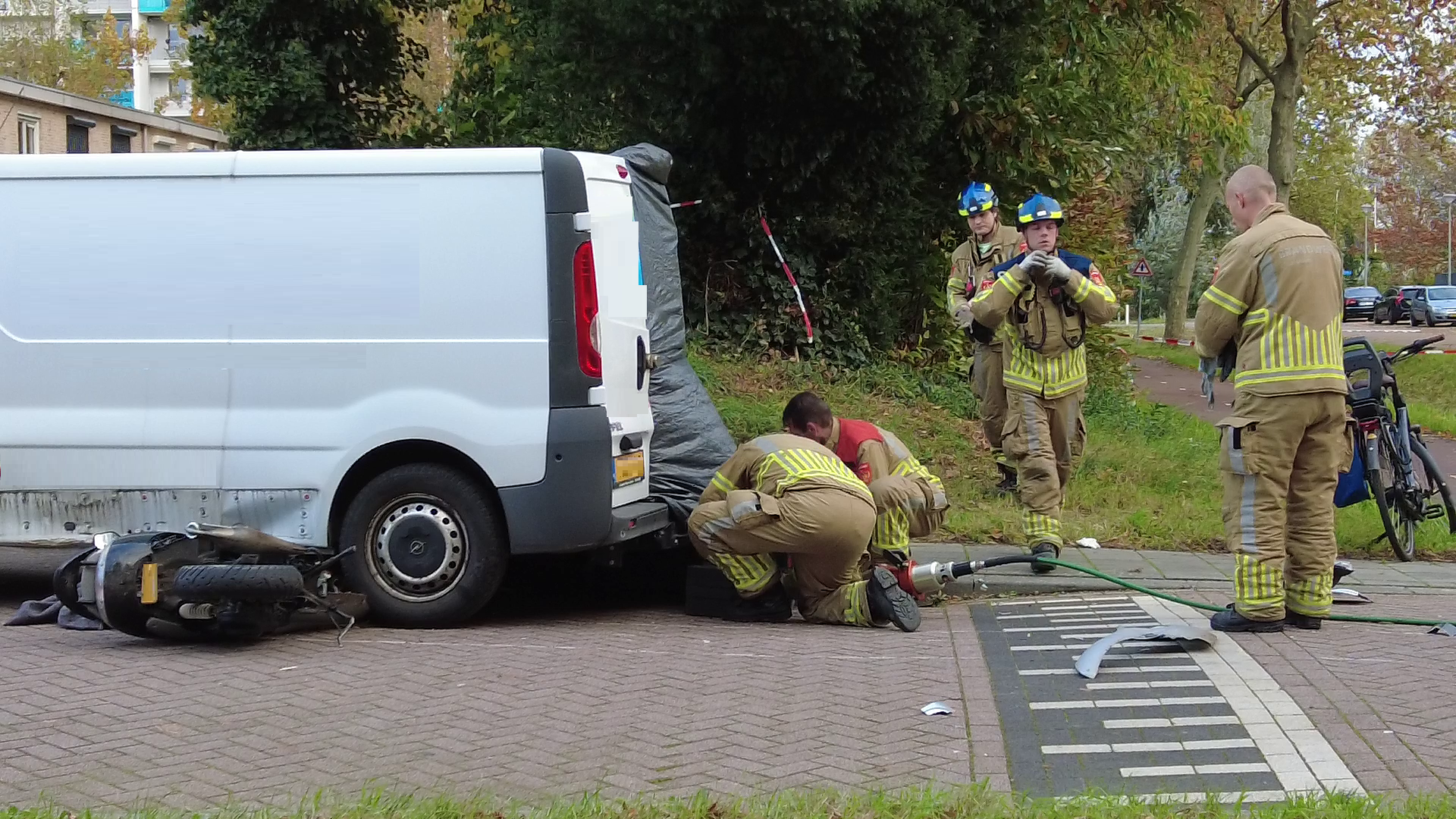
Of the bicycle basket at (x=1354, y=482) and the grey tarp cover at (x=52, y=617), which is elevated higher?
the bicycle basket at (x=1354, y=482)

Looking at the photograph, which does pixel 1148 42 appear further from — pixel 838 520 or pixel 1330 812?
pixel 1330 812

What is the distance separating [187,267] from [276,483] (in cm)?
102

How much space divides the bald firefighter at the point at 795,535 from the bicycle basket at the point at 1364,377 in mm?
3158

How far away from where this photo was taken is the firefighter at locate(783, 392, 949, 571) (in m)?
6.83

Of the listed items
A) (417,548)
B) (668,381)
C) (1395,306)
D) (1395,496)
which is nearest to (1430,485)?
(1395,496)

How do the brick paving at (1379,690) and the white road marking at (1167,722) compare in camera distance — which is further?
the white road marking at (1167,722)

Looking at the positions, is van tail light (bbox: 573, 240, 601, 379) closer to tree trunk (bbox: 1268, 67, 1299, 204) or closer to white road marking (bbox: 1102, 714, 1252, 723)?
white road marking (bbox: 1102, 714, 1252, 723)

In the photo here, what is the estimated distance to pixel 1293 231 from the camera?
20.1 ft

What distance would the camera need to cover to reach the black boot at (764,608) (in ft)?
22.3

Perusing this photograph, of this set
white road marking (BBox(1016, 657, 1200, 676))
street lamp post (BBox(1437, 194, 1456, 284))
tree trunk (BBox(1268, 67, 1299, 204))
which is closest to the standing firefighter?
white road marking (BBox(1016, 657, 1200, 676))

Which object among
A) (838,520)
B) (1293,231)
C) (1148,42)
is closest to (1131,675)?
(838,520)

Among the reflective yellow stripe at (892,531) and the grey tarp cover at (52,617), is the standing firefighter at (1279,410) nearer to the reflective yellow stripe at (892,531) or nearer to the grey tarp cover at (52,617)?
the reflective yellow stripe at (892,531)

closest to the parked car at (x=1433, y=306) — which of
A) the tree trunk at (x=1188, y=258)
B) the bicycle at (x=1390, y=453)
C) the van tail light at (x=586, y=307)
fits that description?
the tree trunk at (x=1188, y=258)

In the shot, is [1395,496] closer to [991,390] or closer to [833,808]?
[991,390]
